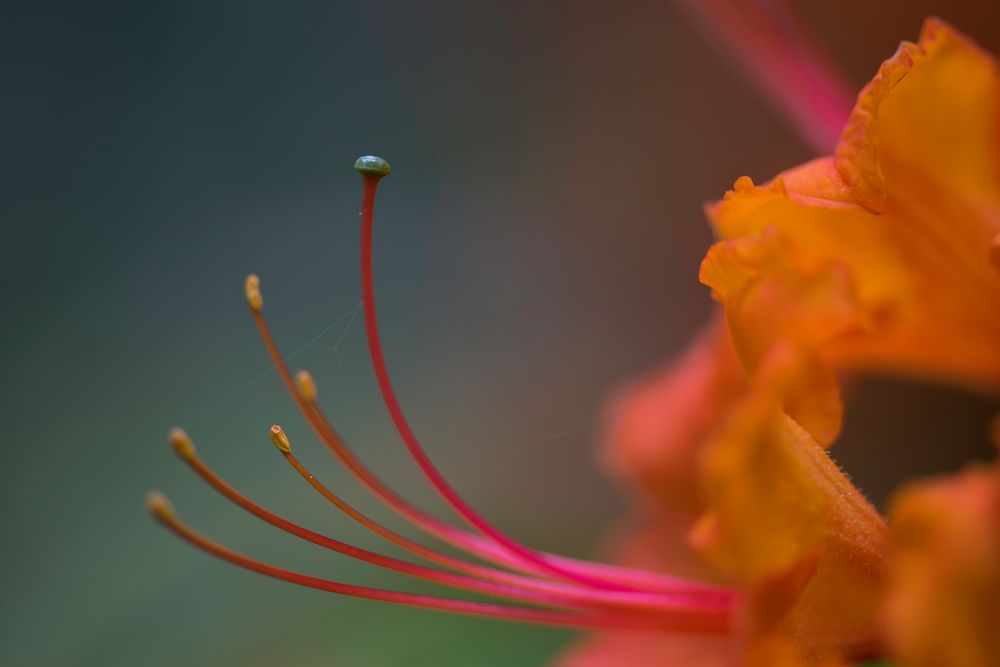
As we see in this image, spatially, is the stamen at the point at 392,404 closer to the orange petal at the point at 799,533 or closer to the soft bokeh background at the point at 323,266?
the orange petal at the point at 799,533

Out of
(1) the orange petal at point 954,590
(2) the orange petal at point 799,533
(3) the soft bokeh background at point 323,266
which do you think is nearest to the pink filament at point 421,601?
(2) the orange petal at point 799,533

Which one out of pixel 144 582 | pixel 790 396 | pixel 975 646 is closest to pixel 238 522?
pixel 144 582

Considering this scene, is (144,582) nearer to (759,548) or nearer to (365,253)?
(365,253)

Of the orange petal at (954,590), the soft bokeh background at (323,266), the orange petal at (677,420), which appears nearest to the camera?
the orange petal at (954,590)

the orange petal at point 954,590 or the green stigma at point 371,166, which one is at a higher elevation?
the green stigma at point 371,166

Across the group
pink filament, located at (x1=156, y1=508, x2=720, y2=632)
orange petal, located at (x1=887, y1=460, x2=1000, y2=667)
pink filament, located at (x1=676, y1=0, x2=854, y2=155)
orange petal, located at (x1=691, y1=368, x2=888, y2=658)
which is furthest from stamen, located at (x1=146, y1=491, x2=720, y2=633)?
pink filament, located at (x1=676, y1=0, x2=854, y2=155)

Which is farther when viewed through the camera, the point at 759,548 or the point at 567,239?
the point at 567,239

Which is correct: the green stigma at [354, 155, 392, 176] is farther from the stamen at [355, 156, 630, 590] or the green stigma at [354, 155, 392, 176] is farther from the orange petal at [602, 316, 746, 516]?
the orange petal at [602, 316, 746, 516]
